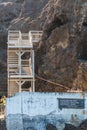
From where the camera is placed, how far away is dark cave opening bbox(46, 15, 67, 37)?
4380 centimetres

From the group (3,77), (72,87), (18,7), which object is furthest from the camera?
(18,7)

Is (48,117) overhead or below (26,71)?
below

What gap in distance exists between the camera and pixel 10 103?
36.0m

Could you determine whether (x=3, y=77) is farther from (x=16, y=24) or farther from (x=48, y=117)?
(x=48, y=117)

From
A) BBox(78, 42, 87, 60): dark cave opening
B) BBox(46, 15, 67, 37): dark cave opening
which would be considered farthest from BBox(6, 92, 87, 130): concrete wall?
BBox(46, 15, 67, 37): dark cave opening

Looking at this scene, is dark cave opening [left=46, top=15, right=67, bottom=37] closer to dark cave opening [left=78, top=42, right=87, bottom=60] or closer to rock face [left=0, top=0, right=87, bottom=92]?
rock face [left=0, top=0, right=87, bottom=92]

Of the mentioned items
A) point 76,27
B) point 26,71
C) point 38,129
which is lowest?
point 38,129

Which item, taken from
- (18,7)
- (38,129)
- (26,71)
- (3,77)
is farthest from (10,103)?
(18,7)

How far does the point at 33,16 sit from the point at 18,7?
7363 millimetres

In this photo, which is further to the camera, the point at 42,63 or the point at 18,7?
the point at 18,7

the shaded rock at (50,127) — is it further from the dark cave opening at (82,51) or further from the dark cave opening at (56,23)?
the dark cave opening at (56,23)

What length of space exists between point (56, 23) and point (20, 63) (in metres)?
5.38

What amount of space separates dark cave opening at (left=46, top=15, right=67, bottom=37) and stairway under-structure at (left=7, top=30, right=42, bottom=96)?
205 cm

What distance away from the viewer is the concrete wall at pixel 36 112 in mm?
35844
